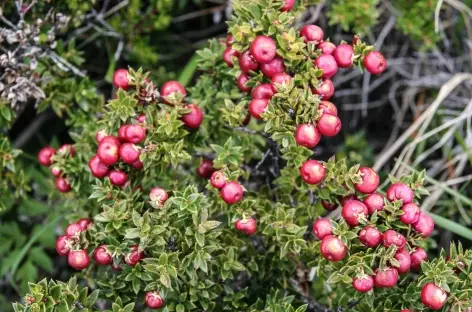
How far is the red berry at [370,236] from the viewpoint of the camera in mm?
2256

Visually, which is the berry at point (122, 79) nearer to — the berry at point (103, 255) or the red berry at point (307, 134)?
the berry at point (103, 255)

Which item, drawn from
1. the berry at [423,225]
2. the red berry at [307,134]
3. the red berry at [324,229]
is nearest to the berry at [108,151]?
the red berry at [307,134]

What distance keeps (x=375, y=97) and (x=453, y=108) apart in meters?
0.57

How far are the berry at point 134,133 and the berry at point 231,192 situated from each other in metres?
0.37

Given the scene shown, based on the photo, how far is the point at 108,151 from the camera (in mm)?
2439

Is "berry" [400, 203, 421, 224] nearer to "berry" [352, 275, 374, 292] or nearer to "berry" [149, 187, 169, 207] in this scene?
"berry" [352, 275, 374, 292]

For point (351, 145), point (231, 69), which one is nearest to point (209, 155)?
point (231, 69)

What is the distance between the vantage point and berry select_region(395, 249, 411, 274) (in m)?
2.26

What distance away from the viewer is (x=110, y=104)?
2500 millimetres

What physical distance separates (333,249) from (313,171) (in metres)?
0.29

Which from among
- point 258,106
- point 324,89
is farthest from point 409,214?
point 258,106

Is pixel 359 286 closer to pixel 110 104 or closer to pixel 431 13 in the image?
pixel 110 104

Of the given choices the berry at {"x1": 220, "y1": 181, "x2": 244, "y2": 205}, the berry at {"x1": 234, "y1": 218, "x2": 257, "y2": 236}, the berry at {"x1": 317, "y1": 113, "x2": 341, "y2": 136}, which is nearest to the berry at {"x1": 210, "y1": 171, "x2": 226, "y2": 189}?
the berry at {"x1": 220, "y1": 181, "x2": 244, "y2": 205}

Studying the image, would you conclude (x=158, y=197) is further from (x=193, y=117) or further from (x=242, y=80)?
(x=242, y=80)
